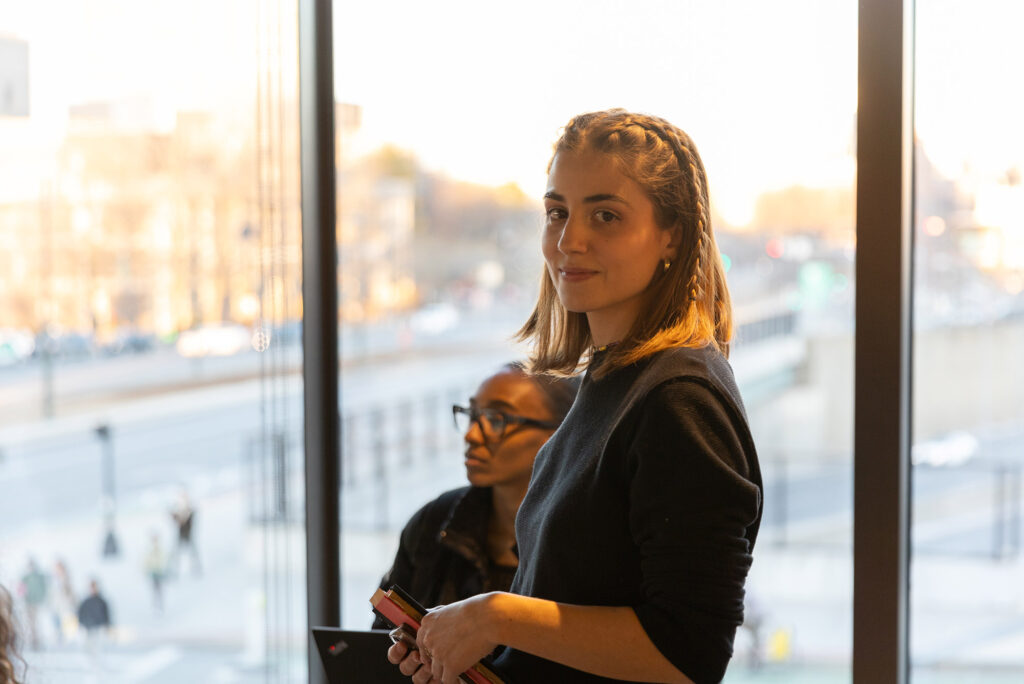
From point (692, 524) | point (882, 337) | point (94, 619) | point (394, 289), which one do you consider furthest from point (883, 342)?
point (94, 619)

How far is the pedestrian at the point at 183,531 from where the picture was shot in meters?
2.60

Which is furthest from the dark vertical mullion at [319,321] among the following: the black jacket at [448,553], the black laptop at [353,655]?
the black laptop at [353,655]

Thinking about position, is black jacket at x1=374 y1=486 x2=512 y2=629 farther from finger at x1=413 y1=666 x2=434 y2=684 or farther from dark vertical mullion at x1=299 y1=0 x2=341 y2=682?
dark vertical mullion at x1=299 y1=0 x2=341 y2=682

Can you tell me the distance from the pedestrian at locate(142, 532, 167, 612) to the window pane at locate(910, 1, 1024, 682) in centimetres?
182

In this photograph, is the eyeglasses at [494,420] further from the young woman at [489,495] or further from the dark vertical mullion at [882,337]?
the dark vertical mullion at [882,337]

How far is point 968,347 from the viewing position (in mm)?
1758

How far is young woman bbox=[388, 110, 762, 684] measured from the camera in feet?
3.31

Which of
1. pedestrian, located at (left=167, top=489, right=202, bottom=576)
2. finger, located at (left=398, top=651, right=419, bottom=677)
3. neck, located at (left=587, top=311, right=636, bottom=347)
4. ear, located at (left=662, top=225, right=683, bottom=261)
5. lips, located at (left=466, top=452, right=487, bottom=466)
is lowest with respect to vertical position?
pedestrian, located at (left=167, top=489, right=202, bottom=576)

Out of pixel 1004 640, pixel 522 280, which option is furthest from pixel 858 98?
pixel 1004 640

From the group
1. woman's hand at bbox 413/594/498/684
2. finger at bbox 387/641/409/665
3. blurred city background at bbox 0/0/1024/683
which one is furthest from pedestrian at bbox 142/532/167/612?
woman's hand at bbox 413/594/498/684

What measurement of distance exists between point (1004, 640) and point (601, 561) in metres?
1.07

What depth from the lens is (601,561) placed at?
43.3 inches

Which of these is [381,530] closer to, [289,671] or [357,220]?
[289,671]

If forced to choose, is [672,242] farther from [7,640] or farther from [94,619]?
[94,619]
